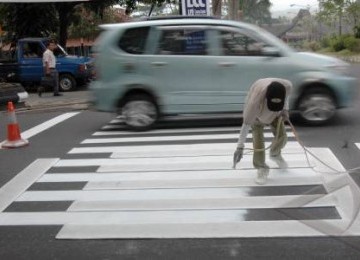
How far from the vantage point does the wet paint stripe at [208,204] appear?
5.93 m

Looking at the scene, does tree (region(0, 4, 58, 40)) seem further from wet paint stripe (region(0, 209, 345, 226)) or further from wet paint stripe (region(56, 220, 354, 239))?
wet paint stripe (region(56, 220, 354, 239))

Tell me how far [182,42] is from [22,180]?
13.4ft

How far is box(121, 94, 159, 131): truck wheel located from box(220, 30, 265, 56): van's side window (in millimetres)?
1589

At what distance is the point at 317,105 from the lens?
10.1 meters

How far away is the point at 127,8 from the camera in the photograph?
2752cm

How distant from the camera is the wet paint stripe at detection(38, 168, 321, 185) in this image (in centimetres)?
704

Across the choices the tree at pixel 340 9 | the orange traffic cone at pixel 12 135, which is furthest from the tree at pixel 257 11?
the orange traffic cone at pixel 12 135

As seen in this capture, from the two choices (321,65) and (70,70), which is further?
(70,70)

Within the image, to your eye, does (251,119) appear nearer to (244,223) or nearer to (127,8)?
(244,223)

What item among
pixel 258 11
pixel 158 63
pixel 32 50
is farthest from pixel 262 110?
pixel 258 11

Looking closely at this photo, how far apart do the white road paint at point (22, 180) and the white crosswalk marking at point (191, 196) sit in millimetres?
115

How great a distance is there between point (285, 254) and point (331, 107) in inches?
233

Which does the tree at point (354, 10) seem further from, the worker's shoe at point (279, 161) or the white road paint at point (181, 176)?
the white road paint at point (181, 176)

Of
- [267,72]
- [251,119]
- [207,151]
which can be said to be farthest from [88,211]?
[267,72]
